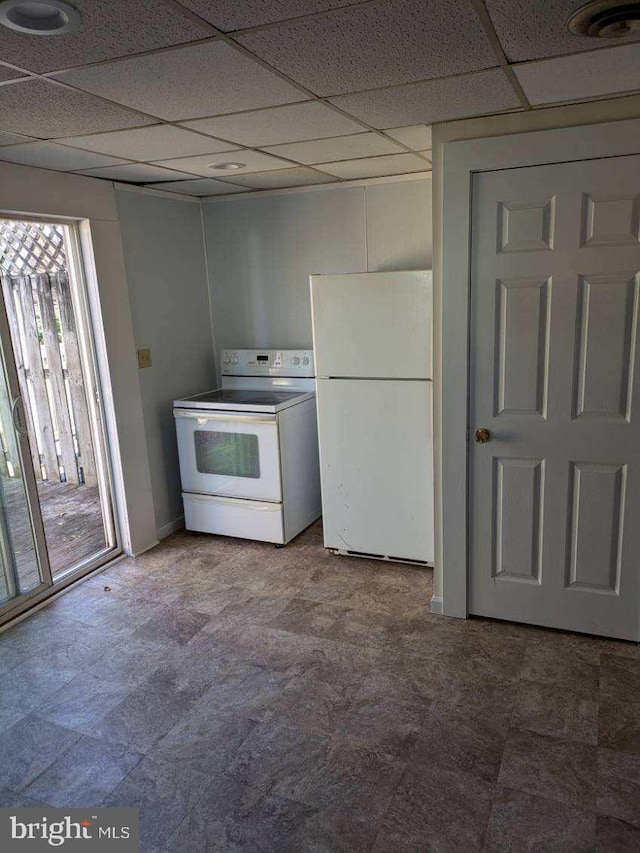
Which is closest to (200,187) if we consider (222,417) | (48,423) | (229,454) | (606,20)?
(222,417)

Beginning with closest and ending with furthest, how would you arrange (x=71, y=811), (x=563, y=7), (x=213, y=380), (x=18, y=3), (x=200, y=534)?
(x=18, y=3) < (x=563, y=7) < (x=71, y=811) < (x=200, y=534) < (x=213, y=380)

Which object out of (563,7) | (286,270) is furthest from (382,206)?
(563,7)

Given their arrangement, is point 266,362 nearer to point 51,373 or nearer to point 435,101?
point 51,373

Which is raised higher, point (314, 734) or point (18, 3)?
point (18, 3)

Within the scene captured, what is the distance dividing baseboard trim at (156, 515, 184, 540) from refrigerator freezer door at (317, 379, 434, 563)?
114cm

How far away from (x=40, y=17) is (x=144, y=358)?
8.30 feet

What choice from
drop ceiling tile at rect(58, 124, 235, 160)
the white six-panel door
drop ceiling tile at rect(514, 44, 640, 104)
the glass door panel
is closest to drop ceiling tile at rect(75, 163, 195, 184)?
drop ceiling tile at rect(58, 124, 235, 160)

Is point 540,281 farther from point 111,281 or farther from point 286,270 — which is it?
point 111,281

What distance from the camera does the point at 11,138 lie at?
7.79ft

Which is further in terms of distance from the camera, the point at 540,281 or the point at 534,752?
the point at 540,281

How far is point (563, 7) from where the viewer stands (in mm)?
1418

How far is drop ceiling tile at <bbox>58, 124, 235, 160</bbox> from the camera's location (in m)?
2.38

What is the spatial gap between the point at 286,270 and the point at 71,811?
323 cm

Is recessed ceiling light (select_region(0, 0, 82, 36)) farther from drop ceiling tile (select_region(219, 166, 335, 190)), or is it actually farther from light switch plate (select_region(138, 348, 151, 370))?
light switch plate (select_region(138, 348, 151, 370))
